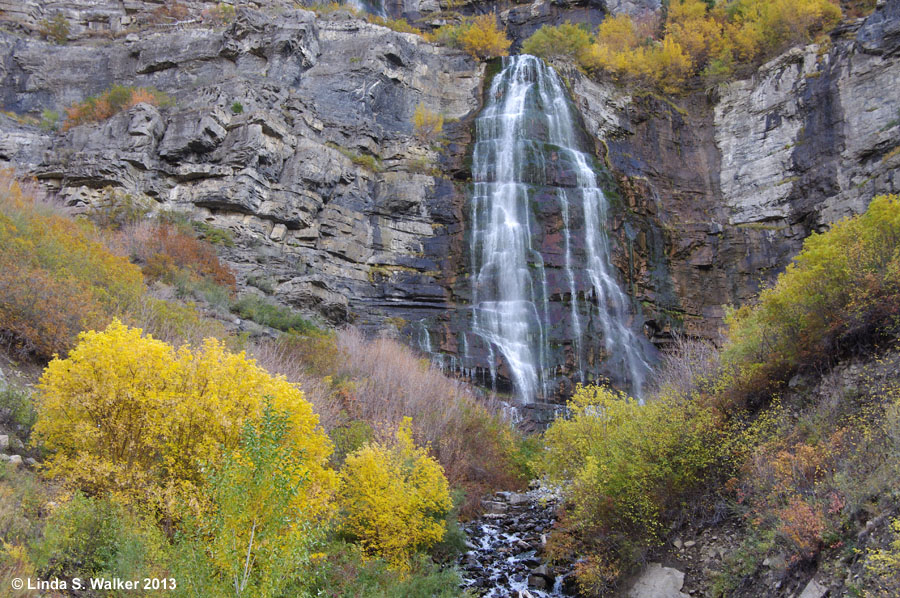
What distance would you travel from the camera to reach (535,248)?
3688 cm

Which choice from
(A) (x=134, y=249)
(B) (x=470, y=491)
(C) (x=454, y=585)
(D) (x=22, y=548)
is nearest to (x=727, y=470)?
(C) (x=454, y=585)

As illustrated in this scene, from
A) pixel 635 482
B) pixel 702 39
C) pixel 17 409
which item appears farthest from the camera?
pixel 702 39

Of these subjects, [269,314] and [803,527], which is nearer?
[803,527]

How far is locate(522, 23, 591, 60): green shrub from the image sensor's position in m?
50.4

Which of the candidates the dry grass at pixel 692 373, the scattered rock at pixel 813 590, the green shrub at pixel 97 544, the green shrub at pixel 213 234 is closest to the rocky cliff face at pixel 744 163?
the dry grass at pixel 692 373

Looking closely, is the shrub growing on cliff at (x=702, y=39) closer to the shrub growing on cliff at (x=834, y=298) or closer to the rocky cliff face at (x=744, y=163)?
the rocky cliff face at (x=744, y=163)

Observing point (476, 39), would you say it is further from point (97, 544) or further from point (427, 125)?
point (97, 544)

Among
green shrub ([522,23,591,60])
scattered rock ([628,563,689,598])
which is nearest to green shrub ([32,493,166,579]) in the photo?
scattered rock ([628,563,689,598])

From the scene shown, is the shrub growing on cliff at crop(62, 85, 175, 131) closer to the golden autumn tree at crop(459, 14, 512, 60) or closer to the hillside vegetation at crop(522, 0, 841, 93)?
the golden autumn tree at crop(459, 14, 512, 60)

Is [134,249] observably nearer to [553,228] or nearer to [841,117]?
[553,228]

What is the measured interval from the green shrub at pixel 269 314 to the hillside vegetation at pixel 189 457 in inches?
126

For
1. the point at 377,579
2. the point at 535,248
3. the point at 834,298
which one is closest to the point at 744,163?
the point at 535,248

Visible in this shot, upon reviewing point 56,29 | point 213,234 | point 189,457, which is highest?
point 56,29

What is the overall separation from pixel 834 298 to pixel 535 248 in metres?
24.1
